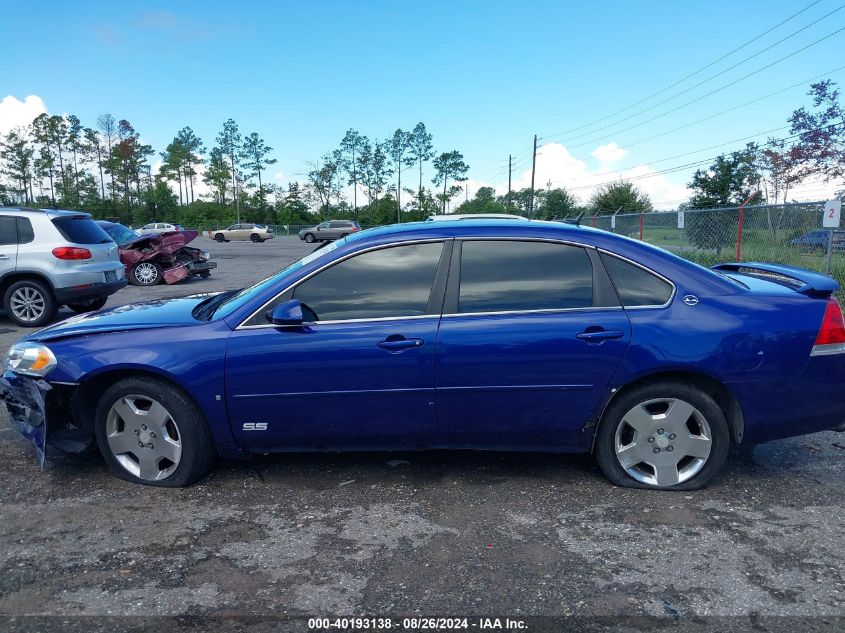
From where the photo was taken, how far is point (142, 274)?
15.1m

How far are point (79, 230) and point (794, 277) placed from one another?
30.3 feet

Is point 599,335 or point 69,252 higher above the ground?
point 69,252

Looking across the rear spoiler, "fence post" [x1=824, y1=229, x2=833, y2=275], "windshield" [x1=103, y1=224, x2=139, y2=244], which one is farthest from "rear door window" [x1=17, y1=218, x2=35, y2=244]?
"fence post" [x1=824, y1=229, x2=833, y2=275]

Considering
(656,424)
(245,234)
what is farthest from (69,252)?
(245,234)

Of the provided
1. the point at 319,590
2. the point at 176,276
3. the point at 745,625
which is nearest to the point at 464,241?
the point at 319,590

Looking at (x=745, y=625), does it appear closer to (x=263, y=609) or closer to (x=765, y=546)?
(x=765, y=546)

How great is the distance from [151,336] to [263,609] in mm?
1716

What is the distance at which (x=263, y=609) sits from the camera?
2.56 metres

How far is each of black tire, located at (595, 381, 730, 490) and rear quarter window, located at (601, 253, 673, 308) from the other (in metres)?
0.47

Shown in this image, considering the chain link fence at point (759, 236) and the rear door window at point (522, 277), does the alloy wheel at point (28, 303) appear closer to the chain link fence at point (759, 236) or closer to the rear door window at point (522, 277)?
the chain link fence at point (759, 236)

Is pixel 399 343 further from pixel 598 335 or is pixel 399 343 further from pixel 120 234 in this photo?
pixel 120 234

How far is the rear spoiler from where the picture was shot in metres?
3.63

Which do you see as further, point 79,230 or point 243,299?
point 79,230

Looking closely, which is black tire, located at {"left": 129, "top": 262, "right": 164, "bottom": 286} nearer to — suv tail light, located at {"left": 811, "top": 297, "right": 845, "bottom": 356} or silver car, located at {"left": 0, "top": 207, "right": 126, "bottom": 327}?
silver car, located at {"left": 0, "top": 207, "right": 126, "bottom": 327}
